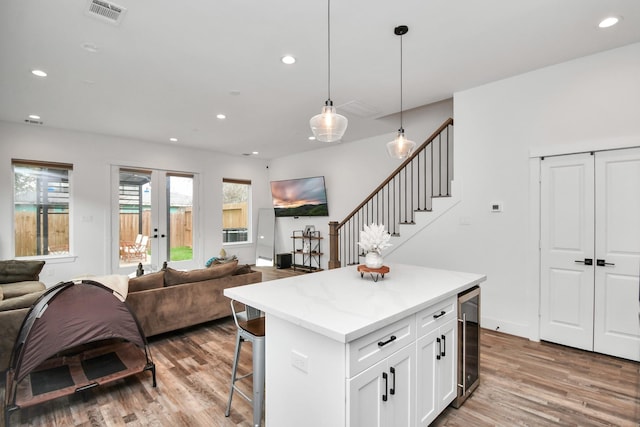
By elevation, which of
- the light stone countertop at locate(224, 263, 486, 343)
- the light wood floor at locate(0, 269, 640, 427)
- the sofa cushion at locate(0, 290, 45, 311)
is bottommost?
the light wood floor at locate(0, 269, 640, 427)

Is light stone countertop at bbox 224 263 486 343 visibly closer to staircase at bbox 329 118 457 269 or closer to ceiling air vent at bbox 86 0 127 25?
staircase at bbox 329 118 457 269

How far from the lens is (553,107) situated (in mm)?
3307

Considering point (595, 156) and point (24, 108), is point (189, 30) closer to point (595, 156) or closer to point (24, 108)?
point (24, 108)

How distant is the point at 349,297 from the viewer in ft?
6.17

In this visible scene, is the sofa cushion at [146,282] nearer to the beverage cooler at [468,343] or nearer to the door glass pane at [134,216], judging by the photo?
the beverage cooler at [468,343]

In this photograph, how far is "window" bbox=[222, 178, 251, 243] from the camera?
Answer: 8.01 m

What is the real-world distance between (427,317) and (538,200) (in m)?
2.44

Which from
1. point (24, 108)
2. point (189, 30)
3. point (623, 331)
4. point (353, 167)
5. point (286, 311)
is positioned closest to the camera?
point (286, 311)

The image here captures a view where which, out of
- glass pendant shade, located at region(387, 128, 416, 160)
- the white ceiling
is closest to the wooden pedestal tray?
glass pendant shade, located at region(387, 128, 416, 160)

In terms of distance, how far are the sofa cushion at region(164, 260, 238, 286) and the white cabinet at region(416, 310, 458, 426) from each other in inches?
105

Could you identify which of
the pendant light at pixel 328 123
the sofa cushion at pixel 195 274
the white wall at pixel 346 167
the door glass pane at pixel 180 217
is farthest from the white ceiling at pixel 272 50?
the door glass pane at pixel 180 217

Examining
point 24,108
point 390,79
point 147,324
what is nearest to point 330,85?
point 390,79

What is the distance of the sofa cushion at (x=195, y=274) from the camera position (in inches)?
135

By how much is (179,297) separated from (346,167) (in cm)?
456
